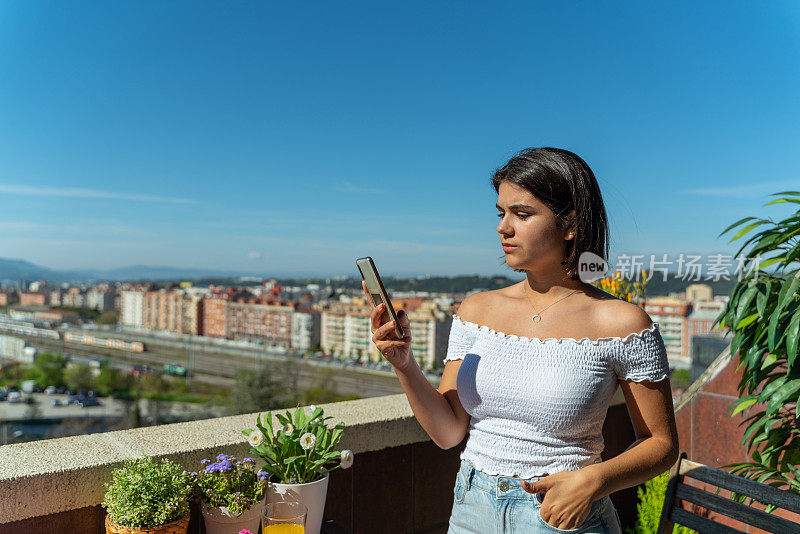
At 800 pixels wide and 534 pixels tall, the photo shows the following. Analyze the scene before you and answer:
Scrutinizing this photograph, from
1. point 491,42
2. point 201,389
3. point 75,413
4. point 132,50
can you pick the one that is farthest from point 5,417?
point 491,42

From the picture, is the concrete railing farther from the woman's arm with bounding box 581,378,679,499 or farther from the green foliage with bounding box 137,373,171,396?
the green foliage with bounding box 137,373,171,396

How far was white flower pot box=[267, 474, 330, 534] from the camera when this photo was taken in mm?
1231

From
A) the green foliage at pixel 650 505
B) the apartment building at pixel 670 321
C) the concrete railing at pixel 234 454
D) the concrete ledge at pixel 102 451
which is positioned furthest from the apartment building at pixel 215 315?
the concrete ledge at pixel 102 451

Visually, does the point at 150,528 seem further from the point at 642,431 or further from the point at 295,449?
the point at 642,431

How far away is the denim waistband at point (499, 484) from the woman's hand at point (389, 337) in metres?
0.22

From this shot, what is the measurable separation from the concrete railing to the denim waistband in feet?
1.97

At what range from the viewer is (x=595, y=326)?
37.6 inches

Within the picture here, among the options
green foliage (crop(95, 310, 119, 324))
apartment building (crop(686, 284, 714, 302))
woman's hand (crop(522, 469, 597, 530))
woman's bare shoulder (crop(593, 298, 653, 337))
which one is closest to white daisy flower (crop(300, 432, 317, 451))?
woman's hand (crop(522, 469, 597, 530))

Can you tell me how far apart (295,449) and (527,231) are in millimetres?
689

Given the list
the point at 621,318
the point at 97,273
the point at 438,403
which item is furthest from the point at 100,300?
the point at 621,318

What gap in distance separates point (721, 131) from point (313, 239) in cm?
5228

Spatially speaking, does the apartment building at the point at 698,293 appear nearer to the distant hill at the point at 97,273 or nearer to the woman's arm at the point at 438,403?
the woman's arm at the point at 438,403

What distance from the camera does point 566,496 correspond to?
852 mm

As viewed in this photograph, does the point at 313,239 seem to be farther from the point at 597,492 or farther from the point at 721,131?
the point at 597,492
